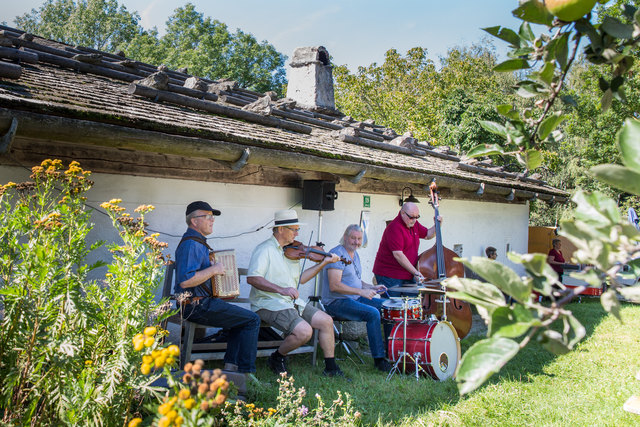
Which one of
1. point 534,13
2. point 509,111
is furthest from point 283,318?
point 534,13

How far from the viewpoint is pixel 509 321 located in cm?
91

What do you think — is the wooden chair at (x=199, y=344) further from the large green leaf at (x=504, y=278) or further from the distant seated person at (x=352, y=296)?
the large green leaf at (x=504, y=278)

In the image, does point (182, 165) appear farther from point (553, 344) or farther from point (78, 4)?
point (78, 4)

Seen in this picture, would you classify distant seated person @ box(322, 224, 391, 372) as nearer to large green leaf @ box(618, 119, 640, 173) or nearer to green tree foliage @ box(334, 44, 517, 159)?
large green leaf @ box(618, 119, 640, 173)

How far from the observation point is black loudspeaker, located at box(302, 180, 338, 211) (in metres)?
6.35

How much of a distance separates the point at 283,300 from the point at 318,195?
5.39 ft

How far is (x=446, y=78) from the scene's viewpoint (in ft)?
65.6

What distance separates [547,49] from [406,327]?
14.3 feet

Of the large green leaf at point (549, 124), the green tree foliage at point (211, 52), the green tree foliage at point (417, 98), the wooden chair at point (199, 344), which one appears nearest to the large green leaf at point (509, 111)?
the large green leaf at point (549, 124)

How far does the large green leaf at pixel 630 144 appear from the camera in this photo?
3.03 ft

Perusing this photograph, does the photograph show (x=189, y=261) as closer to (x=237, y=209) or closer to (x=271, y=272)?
(x=271, y=272)

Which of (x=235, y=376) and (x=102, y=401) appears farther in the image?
(x=235, y=376)

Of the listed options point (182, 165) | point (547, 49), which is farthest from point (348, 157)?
point (547, 49)

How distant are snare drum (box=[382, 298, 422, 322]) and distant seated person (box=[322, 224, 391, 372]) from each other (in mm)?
195
